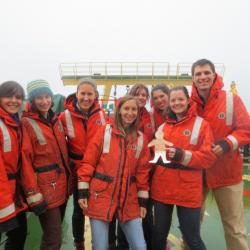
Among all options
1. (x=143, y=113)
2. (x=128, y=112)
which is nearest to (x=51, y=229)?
(x=128, y=112)

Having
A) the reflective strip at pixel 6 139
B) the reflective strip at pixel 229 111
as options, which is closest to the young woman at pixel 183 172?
the reflective strip at pixel 229 111

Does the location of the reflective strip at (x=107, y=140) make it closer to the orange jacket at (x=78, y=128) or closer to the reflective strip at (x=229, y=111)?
the orange jacket at (x=78, y=128)

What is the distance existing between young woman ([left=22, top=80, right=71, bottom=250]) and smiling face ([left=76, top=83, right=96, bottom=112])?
1.03ft

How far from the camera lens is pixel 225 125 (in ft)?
8.93

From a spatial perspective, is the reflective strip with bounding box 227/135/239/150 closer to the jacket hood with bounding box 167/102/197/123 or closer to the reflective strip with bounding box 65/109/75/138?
the jacket hood with bounding box 167/102/197/123

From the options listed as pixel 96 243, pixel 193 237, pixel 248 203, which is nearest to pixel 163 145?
pixel 193 237

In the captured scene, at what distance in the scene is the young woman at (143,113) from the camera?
298 cm

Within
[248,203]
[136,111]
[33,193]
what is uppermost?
[136,111]

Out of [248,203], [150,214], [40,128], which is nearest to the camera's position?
[40,128]

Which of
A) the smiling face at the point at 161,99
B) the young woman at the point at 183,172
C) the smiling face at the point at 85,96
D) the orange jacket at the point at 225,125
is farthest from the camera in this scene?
the smiling face at the point at 161,99

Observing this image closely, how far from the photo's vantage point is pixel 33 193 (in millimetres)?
2357

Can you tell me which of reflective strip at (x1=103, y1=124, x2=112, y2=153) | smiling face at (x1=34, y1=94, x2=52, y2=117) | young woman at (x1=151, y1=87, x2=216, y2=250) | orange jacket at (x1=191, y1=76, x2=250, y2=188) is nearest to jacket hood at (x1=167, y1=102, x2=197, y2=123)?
young woman at (x1=151, y1=87, x2=216, y2=250)

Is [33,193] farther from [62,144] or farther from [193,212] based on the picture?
[193,212]

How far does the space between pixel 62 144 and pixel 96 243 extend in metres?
1.01
